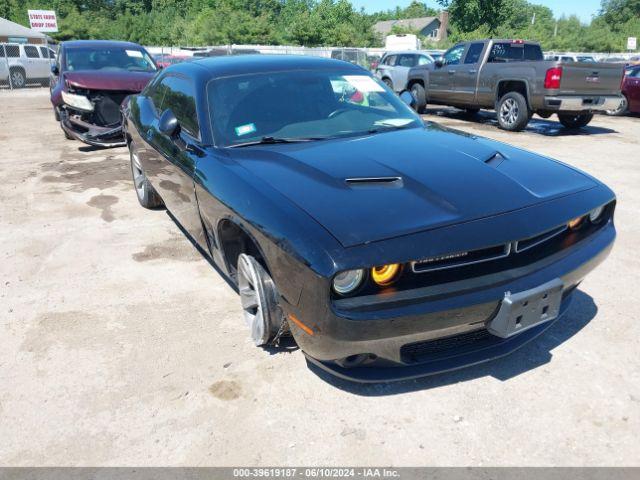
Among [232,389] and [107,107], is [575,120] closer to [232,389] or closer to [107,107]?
[107,107]

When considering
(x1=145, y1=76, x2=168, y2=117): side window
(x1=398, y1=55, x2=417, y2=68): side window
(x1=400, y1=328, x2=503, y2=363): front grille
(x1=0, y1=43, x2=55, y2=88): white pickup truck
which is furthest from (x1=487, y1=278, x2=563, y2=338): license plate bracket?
(x1=0, y1=43, x2=55, y2=88): white pickup truck

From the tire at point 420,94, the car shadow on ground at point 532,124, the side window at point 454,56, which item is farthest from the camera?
→ the tire at point 420,94

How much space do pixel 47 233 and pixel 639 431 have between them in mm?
4826

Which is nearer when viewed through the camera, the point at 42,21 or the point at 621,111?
the point at 621,111

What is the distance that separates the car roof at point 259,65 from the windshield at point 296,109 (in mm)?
83

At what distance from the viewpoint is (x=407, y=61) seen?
1620cm

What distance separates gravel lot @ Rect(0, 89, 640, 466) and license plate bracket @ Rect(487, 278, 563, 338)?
45 cm

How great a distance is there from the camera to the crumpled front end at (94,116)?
7.95 metres

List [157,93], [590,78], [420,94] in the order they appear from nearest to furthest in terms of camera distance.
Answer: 1. [157,93]
2. [590,78]
3. [420,94]

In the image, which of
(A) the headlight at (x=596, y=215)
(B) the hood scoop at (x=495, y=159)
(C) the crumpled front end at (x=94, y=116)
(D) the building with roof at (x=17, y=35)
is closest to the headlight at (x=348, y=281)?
(B) the hood scoop at (x=495, y=159)

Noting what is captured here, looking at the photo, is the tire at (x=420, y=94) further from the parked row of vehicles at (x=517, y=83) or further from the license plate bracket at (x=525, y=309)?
the license plate bracket at (x=525, y=309)

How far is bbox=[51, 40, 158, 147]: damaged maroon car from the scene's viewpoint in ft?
26.0

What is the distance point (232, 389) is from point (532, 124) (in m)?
11.3

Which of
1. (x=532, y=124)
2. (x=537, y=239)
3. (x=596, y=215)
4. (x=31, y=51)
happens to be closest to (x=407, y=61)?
(x=532, y=124)
